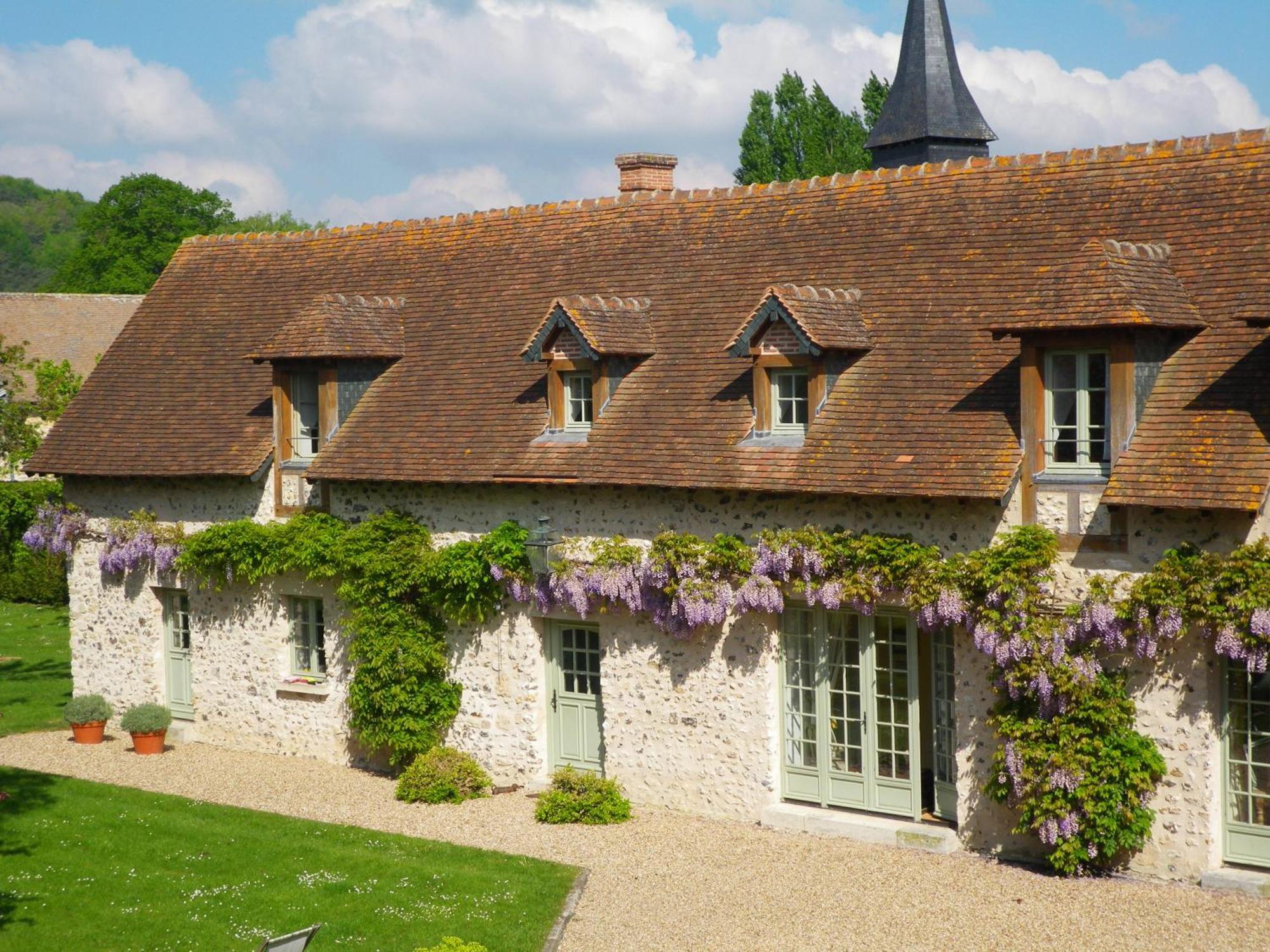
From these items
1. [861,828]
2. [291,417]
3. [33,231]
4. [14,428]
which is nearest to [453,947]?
[861,828]

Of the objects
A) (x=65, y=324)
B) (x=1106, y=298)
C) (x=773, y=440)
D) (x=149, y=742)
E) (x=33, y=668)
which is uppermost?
(x=65, y=324)

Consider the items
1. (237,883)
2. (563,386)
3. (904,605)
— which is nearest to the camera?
(237,883)

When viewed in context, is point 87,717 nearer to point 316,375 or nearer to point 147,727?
point 147,727

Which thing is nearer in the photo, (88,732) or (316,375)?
(316,375)

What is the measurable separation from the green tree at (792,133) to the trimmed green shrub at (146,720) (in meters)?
36.1

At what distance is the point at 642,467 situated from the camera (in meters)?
15.4

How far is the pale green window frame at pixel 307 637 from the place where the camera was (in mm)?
18609

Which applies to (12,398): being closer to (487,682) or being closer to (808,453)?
(487,682)

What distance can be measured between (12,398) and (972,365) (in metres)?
23.6

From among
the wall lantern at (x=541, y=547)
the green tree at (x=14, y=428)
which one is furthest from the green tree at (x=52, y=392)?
the wall lantern at (x=541, y=547)

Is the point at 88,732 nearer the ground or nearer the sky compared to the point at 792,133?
nearer the ground

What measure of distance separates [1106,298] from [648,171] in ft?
28.6

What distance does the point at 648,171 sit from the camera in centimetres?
1997

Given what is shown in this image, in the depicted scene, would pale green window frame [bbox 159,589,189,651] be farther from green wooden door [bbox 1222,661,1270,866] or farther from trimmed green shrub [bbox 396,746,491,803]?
green wooden door [bbox 1222,661,1270,866]
